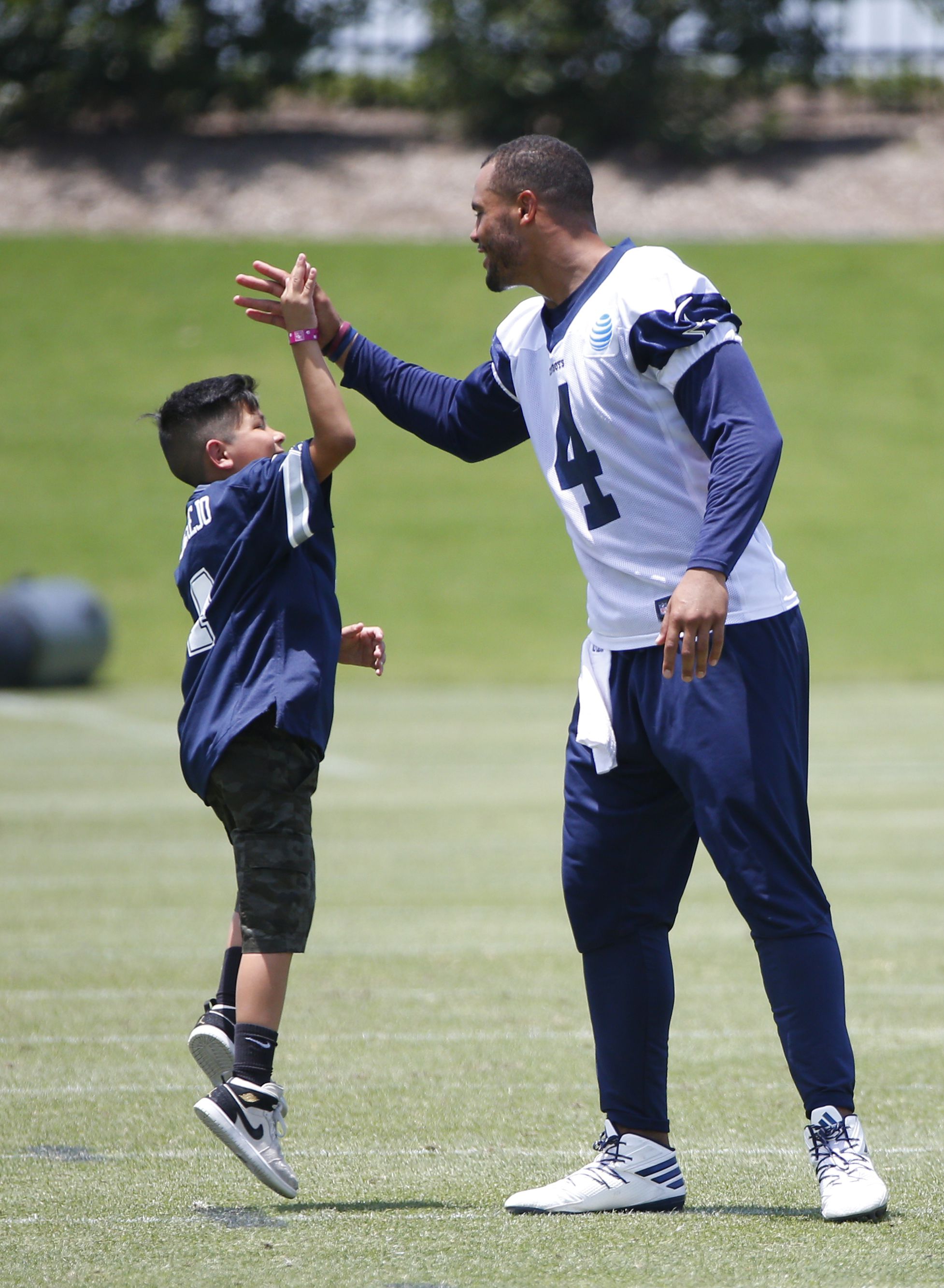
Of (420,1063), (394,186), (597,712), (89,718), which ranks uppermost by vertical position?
(394,186)

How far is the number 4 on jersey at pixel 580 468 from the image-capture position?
3.58m

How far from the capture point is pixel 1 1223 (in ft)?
10.9

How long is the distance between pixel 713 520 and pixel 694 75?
31.1 metres

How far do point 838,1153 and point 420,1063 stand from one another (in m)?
1.81

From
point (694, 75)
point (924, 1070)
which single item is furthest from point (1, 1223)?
point (694, 75)

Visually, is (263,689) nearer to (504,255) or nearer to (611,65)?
(504,255)

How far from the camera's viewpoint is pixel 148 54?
105ft

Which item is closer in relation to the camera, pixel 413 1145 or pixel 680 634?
pixel 680 634

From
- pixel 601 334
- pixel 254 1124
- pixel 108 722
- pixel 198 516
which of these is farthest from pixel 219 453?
pixel 108 722

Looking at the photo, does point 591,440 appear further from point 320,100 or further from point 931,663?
point 320,100

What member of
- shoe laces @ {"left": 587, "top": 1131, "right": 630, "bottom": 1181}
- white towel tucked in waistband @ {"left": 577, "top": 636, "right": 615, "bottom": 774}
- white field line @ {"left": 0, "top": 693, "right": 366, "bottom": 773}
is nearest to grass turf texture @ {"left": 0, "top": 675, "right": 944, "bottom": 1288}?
shoe laces @ {"left": 587, "top": 1131, "right": 630, "bottom": 1181}

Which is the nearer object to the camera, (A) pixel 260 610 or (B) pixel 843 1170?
(B) pixel 843 1170

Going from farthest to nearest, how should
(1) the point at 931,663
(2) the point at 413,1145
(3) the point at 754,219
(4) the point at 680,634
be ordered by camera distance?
(3) the point at 754,219, (1) the point at 931,663, (2) the point at 413,1145, (4) the point at 680,634

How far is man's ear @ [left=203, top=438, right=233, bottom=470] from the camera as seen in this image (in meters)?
3.89
